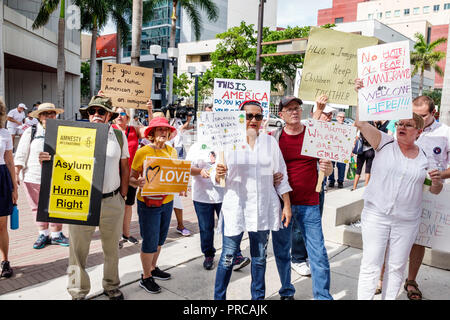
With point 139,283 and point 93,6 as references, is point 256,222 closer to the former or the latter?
point 139,283

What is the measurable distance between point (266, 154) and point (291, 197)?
0.60 m

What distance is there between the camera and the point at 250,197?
3.13 m

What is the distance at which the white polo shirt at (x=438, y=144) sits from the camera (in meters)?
3.71

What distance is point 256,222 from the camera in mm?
3102

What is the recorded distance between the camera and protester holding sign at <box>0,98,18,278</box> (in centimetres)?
385

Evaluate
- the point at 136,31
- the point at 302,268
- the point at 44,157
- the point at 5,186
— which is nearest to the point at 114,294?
the point at 44,157

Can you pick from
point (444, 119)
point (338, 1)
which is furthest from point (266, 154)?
point (338, 1)

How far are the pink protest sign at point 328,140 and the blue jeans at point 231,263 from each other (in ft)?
2.98

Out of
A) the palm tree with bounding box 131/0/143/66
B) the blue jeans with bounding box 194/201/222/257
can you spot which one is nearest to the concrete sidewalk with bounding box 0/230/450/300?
the blue jeans with bounding box 194/201/222/257

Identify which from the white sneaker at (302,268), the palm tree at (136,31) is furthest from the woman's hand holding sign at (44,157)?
the palm tree at (136,31)

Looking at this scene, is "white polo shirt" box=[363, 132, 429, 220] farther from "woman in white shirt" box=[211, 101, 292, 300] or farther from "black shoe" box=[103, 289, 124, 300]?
"black shoe" box=[103, 289, 124, 300]

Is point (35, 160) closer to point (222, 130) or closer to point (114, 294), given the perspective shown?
point (114, 294)

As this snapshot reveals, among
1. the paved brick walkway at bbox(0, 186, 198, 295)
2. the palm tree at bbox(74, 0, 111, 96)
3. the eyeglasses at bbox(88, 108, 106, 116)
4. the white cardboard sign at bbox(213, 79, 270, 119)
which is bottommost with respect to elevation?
the paved brick walkway at bbox(0, 186, 198, 295)

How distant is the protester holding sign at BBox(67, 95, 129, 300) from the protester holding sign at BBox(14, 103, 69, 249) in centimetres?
142
